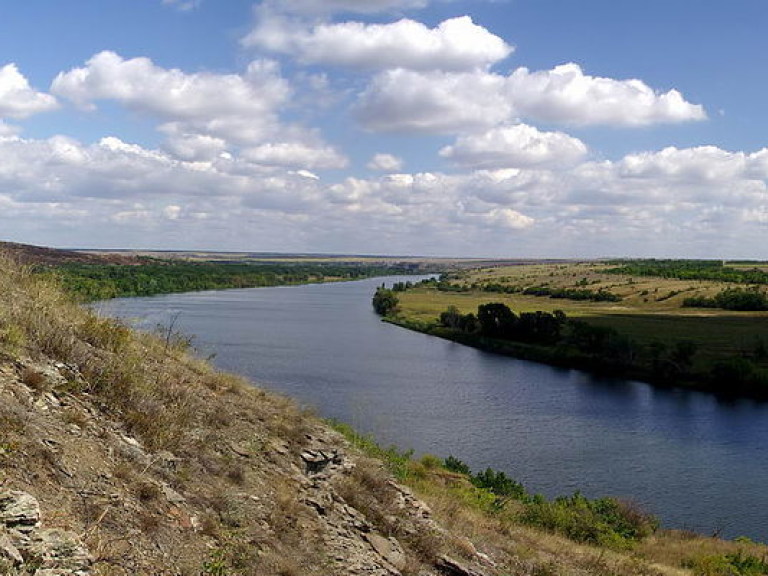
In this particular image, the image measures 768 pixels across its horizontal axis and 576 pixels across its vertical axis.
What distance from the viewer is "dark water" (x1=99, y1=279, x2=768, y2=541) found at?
22312 mm

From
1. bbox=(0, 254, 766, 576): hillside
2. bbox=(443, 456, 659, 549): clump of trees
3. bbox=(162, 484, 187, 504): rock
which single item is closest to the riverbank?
bbox=(443, 456, 659, 549): clump of trees

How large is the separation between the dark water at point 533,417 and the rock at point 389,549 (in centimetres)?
485

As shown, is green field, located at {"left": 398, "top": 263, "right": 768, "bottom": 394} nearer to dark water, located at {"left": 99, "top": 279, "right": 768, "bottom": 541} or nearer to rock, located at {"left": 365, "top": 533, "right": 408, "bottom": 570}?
dark water, located at {"left": 99, "top": 279, "right": 768, "bottom": 541}

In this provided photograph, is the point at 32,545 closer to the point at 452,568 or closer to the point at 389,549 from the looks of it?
the point at 389,549

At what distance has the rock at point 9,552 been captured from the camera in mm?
3285

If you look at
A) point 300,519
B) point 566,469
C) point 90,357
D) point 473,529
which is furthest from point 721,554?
point 90,357

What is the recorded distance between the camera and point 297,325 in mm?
61000

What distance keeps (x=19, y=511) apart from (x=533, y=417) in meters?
30.4

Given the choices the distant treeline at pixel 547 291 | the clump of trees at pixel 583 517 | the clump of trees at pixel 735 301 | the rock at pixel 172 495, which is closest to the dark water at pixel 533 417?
the rock at pixel 172 495

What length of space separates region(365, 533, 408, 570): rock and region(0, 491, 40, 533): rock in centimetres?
312

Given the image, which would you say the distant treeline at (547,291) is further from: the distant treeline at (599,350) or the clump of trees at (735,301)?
the distant treeline at (599,350)

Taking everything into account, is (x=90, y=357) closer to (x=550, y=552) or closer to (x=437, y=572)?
(x=437, y=572)

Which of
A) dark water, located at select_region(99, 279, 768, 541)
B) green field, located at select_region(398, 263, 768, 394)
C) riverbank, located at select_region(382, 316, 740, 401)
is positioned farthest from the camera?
green field, located at select_region(398, 263, 768, 394)

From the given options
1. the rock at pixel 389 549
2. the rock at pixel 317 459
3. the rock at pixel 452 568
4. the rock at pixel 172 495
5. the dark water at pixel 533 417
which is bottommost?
the dark water at pixel 533 417
